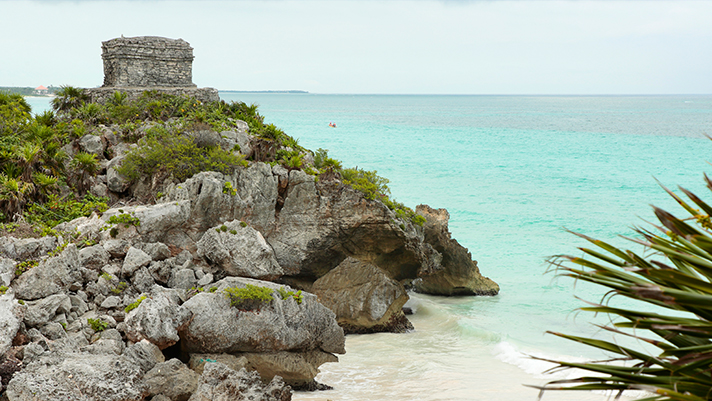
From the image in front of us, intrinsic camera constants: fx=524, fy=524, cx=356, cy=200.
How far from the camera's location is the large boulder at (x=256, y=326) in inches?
345

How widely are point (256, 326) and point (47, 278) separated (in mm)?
3484

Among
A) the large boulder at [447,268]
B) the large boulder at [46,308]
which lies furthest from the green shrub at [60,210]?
the large boulder at [447,268]

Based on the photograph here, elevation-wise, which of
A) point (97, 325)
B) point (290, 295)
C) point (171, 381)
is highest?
point (290, 295)

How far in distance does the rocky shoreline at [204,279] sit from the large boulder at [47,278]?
0.07ft

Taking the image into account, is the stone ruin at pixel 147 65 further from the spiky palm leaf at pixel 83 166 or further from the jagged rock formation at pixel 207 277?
the spiky palm leaf at pixel 83 166

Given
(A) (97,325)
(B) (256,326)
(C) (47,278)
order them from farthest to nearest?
(B) (256,326)
(C) (47,278)
(A) (97,325)

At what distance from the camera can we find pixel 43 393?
6.61 m

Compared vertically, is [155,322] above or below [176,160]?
below

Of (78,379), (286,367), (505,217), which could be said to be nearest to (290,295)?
(286,367)

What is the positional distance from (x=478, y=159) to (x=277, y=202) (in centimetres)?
4181

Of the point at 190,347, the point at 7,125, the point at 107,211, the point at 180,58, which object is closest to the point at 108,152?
the point at 7,125

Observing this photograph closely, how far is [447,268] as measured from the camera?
55.1 ft

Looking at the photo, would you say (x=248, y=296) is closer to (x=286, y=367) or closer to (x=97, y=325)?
(x=286, y=367)

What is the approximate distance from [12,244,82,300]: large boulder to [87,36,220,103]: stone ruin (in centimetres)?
977
